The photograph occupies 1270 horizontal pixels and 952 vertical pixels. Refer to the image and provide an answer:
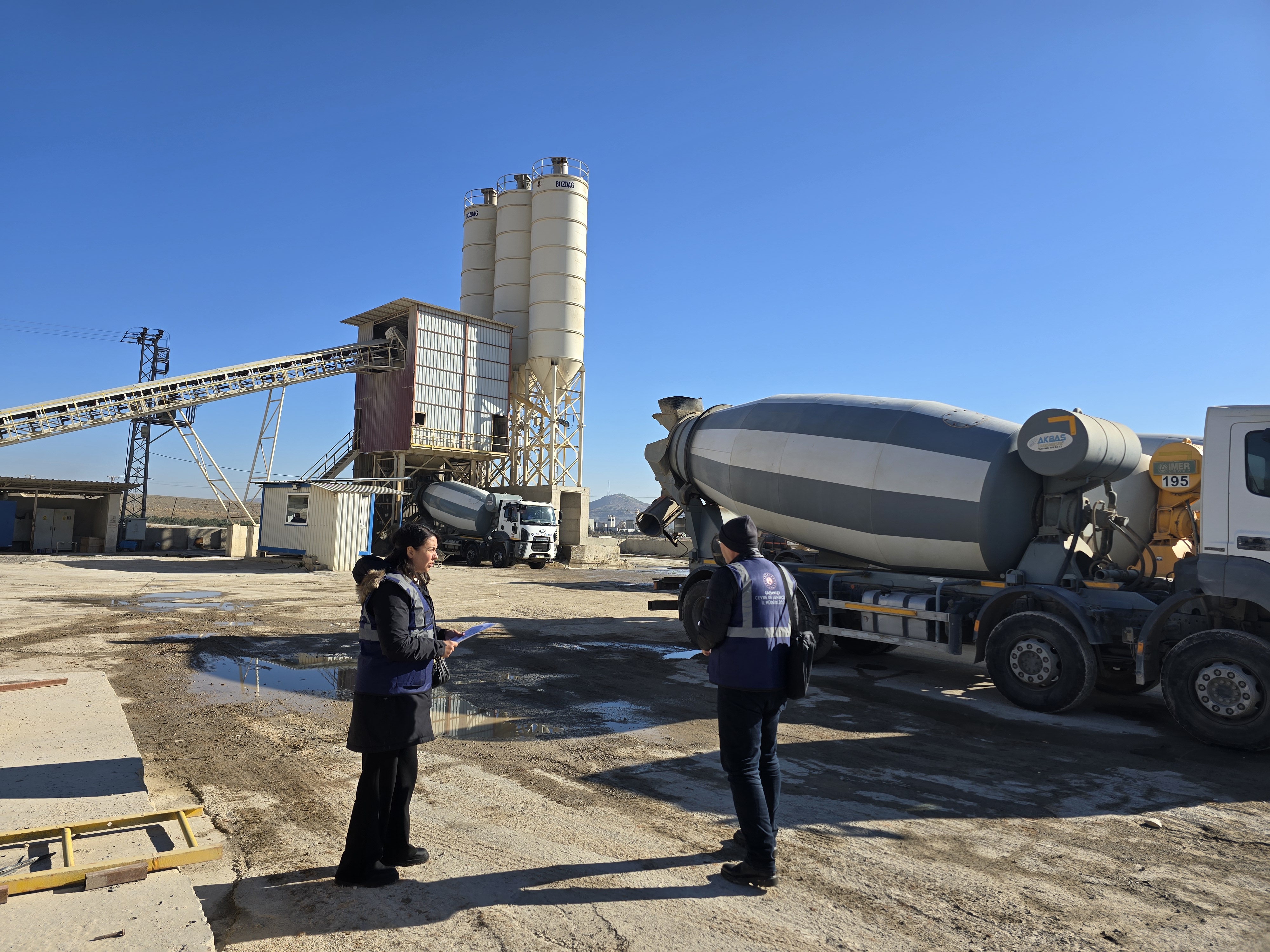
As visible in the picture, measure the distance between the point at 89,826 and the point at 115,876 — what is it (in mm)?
721

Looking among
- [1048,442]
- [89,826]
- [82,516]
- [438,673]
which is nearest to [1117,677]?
[1048,442]

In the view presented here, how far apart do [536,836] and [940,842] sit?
2394mm

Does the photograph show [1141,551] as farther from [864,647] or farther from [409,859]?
[409,859]

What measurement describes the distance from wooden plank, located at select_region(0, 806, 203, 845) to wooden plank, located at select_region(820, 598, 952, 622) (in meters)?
7.72

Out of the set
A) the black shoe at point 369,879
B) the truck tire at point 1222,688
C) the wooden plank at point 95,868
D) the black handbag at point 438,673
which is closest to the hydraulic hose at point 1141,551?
the truck tire at point 1222,688

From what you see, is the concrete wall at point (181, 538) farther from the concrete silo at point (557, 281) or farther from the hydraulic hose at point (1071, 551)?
the hydraulic hose at point (1071, 551)

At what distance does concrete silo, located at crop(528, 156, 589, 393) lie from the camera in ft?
130

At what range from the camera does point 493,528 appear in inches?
1271

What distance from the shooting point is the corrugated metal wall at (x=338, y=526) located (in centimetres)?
2578

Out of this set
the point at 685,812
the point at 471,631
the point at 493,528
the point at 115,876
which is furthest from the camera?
the point at 493,528

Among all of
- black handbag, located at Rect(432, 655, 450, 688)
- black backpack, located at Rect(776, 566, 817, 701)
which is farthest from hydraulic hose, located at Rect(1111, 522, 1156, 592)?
black handbag, located at Rect(432, 655, 450, 688)

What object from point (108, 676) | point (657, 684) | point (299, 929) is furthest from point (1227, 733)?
point (108, 676)

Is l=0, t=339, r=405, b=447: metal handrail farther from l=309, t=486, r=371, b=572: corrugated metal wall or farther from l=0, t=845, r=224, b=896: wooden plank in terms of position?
l=0, t=845, r=224, b=896: wooden plank

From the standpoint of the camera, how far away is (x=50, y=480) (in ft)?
112
